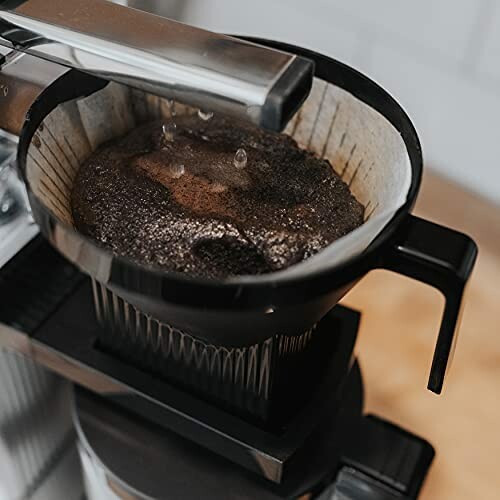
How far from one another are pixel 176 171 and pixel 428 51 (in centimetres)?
31

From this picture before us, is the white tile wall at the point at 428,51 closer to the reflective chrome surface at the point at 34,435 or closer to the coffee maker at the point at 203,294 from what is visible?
the coffee maker at the point at 203,294

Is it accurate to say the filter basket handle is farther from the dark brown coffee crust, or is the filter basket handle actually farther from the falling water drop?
the falling water drop

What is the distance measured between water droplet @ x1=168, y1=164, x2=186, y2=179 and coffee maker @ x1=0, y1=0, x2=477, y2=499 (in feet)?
0.13

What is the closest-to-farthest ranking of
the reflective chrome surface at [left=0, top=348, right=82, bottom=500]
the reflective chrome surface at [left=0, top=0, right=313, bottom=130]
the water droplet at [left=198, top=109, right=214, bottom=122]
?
the reflective chrome surface at [left=0, top=0, right=313, bottom=130] < the water droplet at [left=198, top=109, right=214, bottom=122] < the reflective chrome surface at [left=0, top=348, right=82, bottom=500]

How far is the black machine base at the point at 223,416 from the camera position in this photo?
466mm

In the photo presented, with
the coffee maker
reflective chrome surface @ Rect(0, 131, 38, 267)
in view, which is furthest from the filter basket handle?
reflective chrome surface @ Rect(0, 131, 38, 267)

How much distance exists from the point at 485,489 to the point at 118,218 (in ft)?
1.08

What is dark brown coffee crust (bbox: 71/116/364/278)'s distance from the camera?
0.38 meters

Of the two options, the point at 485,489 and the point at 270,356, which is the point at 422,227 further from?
the point at 485,489

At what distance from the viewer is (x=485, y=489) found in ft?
1.90

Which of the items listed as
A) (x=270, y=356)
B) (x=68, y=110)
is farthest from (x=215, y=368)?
(x=68, y=110)

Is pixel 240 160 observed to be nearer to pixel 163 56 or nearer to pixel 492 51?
pixel 163 56

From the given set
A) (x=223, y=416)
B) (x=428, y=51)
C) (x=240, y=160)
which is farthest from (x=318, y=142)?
(x=428, y=51)

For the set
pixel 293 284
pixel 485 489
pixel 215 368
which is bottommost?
pixel 485 489
